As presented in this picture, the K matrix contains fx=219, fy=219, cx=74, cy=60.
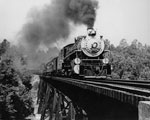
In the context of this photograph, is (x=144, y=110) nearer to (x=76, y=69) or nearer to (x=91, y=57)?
(x=76, y=69)

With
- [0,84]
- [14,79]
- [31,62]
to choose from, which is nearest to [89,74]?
[0,84]

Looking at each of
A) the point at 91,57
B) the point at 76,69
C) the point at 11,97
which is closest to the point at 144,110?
the point at 76,69

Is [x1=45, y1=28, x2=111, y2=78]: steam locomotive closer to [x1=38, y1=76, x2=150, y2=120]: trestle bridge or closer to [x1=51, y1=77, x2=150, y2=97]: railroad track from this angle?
[x1=38, y1=76, x2=150, y2=120]: trestle bridge

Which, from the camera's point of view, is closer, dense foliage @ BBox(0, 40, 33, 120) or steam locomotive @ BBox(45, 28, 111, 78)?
steam locomotive @ BBox(45, 28, 111, 78)

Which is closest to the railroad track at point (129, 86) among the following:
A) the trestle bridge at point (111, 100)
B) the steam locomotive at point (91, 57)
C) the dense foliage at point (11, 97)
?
the trestle bridge at point (111, 100)

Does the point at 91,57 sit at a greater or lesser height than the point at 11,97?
greater

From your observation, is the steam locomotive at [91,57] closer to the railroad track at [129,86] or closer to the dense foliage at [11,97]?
the railroad track at [129,86]

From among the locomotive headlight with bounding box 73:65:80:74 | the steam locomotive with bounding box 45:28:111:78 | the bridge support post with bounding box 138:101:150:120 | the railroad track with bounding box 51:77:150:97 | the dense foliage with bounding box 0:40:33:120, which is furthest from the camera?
the dense foliage with bounding box 0:40:33:120

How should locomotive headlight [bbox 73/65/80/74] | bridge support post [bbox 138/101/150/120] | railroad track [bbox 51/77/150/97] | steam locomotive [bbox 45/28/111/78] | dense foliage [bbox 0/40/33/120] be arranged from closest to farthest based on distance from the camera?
1. bridge support post [bbox 138/101/150/120]
2. railroad track [bbox 51/77/150/97]
3. locomotive headlight [bbox 73/65/80/74]
4. steam locomotive [bbox 45/28/111/78]
5. dense foliage [bbox 0/40/33/120]

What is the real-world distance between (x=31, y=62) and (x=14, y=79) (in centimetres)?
11939

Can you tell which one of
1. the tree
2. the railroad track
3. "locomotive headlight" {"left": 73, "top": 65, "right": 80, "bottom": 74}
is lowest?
the tree

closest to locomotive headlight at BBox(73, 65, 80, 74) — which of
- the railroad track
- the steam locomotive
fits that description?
the steam locomotive

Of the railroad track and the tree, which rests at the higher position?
the railroad track

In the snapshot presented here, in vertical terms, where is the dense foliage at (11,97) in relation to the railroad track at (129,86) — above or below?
below
